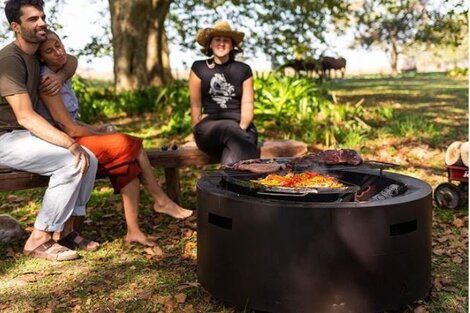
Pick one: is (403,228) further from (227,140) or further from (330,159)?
(227,140)

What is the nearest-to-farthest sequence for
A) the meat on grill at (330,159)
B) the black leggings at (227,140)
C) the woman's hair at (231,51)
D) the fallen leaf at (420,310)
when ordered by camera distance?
the fallen leaf at (420,310), the meat on grill at (330,159), the black leggings at (227,140), the woman's hair at (231,51)

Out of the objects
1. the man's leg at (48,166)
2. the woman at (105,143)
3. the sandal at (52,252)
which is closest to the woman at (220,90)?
the woman at (105,143)

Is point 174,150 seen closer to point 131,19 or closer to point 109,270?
point 109,270

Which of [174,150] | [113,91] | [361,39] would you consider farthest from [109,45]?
[361,39]

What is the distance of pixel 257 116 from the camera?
10031mm

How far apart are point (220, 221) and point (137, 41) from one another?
38.4 ft

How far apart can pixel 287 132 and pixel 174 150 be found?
161 inches

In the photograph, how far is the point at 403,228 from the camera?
130 inches

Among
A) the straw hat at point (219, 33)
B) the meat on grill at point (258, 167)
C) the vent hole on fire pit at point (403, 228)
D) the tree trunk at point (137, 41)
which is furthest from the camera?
the tree trunk at point (137, 41)

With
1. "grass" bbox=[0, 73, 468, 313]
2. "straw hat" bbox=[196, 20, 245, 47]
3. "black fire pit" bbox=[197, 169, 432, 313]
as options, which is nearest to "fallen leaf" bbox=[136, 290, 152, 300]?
"grass" bbox=[0, 73, 468, 313]

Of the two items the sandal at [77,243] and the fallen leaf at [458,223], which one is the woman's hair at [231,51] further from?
the fallen leaf at [458,223]

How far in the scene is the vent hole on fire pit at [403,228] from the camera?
3.21m

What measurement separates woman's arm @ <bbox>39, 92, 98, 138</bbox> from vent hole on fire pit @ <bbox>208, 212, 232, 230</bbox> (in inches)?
63.7

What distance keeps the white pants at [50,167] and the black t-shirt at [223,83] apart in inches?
61.9
